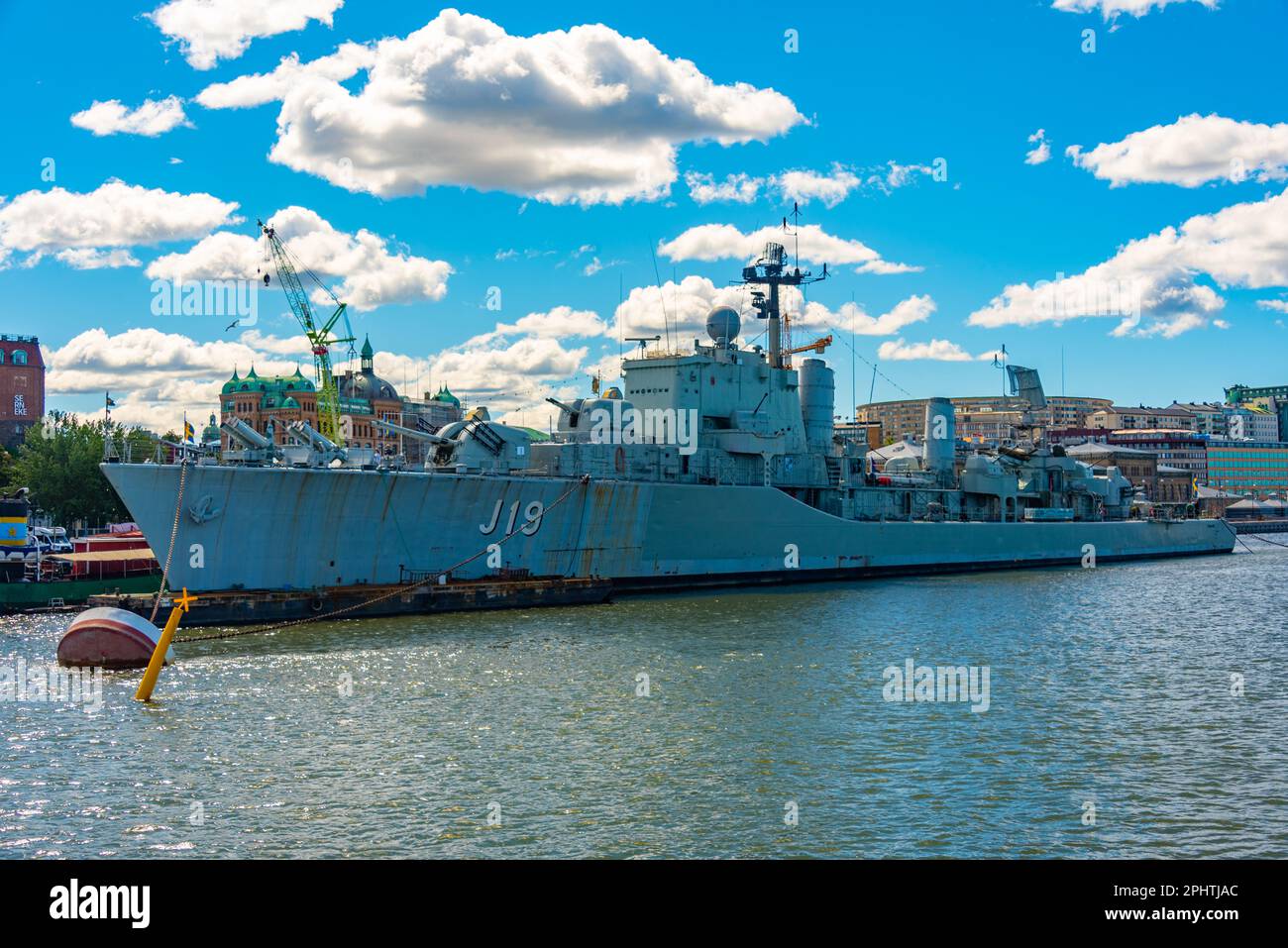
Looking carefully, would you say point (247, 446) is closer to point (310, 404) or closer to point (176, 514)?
point (176, 514)

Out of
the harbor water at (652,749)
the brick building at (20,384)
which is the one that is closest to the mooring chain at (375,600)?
the harbor water at (652,749)

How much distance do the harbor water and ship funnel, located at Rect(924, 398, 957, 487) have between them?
3180 centimetres

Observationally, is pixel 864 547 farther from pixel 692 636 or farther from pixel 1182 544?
pixel 1182 544

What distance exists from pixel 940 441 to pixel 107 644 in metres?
48.9

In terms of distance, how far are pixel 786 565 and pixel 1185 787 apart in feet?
106

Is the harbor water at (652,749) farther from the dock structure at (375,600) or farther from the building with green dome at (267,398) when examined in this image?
the building with green dome at (267,398)

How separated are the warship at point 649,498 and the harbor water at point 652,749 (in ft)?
13.9

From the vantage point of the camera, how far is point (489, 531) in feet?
121

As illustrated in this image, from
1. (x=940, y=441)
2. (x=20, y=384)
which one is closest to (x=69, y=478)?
(x=940, y=441)

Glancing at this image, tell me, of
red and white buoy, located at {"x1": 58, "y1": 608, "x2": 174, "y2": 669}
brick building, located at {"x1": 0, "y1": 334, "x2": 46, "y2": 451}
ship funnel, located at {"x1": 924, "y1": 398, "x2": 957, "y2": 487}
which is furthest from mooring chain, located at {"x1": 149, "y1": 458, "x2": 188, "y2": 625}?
brick building, located at {"x1": 0, "y1": 334, "x2": 46, "y2": 451}

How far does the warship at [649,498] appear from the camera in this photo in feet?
104

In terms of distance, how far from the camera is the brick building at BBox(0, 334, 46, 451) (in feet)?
462
